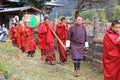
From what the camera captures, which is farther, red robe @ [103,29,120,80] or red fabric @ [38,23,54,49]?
red fabric @ [38,23,54,49]

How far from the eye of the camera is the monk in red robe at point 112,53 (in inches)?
283

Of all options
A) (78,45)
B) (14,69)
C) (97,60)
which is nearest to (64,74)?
(78,45)

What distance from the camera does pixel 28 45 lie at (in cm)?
1433

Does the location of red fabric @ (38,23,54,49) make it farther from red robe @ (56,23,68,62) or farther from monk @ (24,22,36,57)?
monk @ (24,22,36,57)

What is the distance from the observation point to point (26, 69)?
7320mm

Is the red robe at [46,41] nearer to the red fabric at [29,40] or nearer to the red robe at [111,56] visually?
the red fabric at [29,40]

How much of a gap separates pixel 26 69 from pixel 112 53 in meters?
1.79

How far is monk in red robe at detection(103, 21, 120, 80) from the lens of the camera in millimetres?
7188

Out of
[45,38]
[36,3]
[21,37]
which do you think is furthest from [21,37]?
[36,3]

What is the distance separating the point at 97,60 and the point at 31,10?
16.6 metres

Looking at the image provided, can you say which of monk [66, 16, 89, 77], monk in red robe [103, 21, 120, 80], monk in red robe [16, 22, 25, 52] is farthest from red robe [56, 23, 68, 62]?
monk in red robe [103, 21, 120, 80]

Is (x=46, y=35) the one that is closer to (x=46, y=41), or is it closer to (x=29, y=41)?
(x=46, y=41)

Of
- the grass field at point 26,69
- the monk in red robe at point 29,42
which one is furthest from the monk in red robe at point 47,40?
the monk in red robe at point 29,42

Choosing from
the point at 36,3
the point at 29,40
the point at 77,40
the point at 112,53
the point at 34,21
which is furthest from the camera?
the point at 36,3
